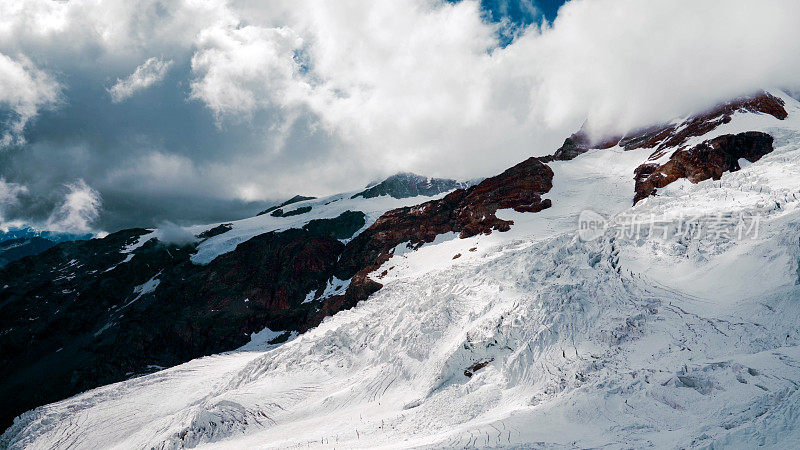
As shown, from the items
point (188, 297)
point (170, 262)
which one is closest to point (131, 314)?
point (188, 297)

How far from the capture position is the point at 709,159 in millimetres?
46594

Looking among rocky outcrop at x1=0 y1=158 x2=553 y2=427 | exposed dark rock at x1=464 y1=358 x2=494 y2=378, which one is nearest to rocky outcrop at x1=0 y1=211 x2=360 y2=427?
rocky outcrop at x1=0 y1=158 x2=553 y2=427

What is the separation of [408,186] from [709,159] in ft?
448

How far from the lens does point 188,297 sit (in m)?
75.8

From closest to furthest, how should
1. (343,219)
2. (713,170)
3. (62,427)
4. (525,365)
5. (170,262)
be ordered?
(525,365) < (62,427) < (713,170) < (170,262) < (343,219)

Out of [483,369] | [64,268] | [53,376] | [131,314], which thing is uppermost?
[64,268]

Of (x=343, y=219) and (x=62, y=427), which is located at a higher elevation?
(x=343, y=219)

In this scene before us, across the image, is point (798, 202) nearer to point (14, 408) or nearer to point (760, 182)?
point (760, 182)

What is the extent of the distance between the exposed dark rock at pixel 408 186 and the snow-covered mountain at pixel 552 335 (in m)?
94.3

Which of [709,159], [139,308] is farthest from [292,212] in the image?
[709,159]

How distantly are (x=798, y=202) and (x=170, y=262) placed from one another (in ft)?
365

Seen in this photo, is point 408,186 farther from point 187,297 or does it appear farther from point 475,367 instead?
point 475,367

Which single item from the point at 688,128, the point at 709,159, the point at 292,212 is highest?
the point at 292,212

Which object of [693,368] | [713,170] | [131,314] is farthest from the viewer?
[131,314]
